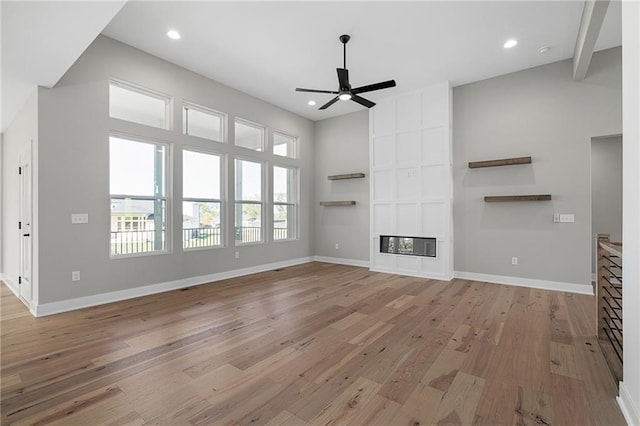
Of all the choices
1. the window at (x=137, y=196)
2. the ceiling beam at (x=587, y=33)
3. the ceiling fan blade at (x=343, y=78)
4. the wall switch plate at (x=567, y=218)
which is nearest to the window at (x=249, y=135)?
the window at (x=137, y=196)

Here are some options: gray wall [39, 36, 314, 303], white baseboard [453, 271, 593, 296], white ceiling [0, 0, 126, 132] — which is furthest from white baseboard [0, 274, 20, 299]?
white baseboard [453, 271, 593, 296]

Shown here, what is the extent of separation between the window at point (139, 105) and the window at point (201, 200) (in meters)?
0.65

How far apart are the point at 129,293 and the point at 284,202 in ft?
11.8

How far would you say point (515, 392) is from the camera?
6.43ft

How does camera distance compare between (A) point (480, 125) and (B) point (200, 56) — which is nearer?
Result: (B) point (200, 56)

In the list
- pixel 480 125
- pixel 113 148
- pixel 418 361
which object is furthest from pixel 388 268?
pixel 113 148

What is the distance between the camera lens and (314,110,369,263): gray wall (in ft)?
22.2

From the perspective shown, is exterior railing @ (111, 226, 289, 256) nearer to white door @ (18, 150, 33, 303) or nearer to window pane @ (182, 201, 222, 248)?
window pane @ (182, 201, 222, 248)

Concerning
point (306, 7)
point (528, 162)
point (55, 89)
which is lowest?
Result: point (528, 162)

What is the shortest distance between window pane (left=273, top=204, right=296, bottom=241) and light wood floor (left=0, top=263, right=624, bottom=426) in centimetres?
280

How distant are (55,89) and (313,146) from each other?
5020 mm

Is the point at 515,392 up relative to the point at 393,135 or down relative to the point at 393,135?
down

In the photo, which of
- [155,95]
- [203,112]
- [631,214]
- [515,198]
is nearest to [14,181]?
[155,95]

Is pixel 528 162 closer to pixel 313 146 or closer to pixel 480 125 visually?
pixel 480 125
